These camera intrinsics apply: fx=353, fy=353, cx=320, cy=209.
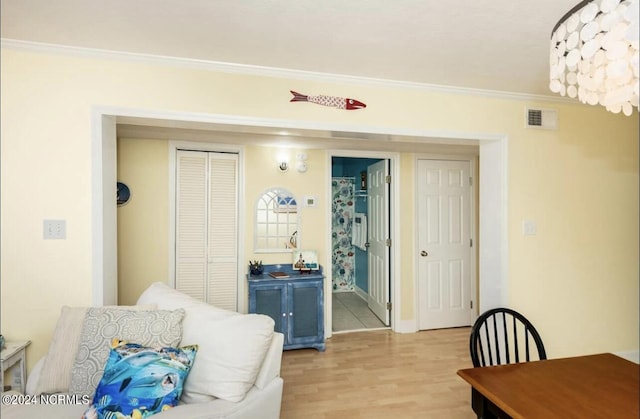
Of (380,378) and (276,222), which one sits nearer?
(380,378)

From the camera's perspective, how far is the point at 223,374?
58.6 inches

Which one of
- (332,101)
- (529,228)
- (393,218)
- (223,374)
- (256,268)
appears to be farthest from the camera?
(393,218)

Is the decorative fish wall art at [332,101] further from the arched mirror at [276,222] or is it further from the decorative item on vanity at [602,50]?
the arched mirror at [276,222]

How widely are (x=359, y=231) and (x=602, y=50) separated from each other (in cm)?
437

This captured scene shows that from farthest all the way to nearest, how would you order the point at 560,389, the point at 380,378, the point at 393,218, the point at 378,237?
1. the point at 378,237
2. the point at 393,218
3. the point at 380,378
4. the point at 560,389

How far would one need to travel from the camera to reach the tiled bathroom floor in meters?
4.25

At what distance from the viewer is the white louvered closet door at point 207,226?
3.61m

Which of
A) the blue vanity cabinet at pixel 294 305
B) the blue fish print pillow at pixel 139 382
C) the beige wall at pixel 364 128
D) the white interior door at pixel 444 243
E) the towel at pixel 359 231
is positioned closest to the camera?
the blue fish print pillow at pixel 139 382

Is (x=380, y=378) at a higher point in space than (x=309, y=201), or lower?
lower

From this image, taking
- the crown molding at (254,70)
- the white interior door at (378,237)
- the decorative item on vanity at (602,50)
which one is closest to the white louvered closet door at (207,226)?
the crown molding at (254,70)

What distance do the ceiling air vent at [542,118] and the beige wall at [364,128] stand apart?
0.06 m

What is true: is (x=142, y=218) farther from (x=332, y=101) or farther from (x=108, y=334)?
(x=332, y=101)

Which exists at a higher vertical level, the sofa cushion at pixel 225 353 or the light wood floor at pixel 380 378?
the sofa cushion at pixel 225 353

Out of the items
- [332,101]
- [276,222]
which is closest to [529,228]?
[332,101]
